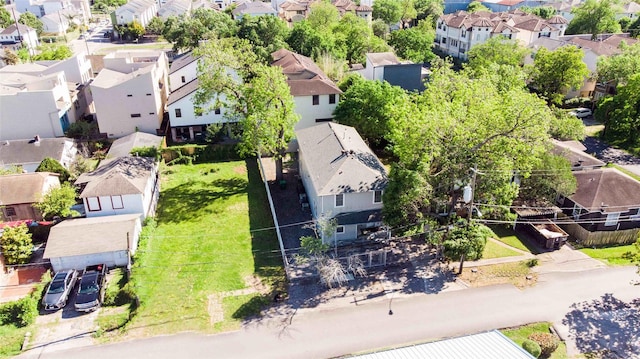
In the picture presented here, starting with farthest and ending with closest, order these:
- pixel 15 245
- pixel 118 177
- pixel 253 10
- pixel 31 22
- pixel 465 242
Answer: pixel 31 22
pixel 253 10
pixel 118 177
pixel 15 245
pixel 465 242

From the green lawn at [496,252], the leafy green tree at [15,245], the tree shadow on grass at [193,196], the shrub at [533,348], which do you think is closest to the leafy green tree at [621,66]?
the green lawn at [496,252]

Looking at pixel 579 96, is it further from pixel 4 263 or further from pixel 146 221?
pixel 4 263

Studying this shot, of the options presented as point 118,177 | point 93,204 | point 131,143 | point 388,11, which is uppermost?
point 388,11

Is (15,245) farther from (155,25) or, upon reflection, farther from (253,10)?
(155,25)

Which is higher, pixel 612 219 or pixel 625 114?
pixel 625 114

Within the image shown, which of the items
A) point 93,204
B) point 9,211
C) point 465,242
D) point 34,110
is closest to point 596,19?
point 465,242

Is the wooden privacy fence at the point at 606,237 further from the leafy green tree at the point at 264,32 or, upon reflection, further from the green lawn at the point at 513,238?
the leafy green tree at the point at 264,32
